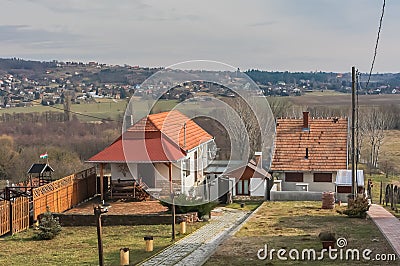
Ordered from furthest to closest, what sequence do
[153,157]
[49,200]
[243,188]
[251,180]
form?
[243,188], [251,180], [153,157], [49,200]

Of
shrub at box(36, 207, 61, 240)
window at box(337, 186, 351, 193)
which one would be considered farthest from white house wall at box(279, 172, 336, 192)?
shrub at box(36, 207, 61, 240)

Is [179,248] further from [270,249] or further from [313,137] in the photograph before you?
[313,137]

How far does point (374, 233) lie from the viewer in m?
15.6

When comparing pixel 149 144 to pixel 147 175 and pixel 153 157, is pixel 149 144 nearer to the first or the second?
pixel 153 157

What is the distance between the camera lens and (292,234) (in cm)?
1611

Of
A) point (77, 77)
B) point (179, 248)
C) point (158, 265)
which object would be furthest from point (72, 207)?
point (77, 77)

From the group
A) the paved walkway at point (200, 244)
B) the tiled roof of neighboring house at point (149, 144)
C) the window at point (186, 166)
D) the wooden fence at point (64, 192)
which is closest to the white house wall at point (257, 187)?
the window at point (186, 166)

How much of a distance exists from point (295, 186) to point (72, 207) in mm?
10903

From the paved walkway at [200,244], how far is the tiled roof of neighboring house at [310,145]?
23.2 feet

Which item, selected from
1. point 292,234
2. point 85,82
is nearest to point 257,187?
point 292,234

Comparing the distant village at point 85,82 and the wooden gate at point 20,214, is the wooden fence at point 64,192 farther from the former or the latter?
the distant village at point 85,82

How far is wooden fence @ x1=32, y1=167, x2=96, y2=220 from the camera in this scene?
2000 cm

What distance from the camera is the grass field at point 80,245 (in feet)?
46.5

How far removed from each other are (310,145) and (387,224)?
11.4m
